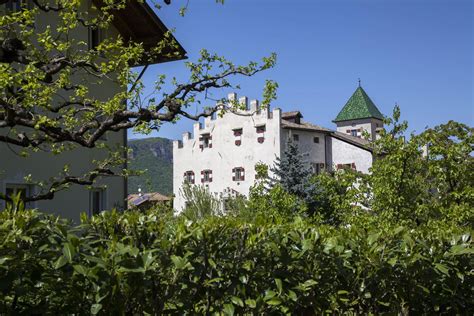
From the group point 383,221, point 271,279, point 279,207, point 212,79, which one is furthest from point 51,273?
point 279,207

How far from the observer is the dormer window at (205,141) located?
5691 centimetres

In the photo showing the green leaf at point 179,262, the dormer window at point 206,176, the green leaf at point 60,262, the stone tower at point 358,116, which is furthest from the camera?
the stone tower at point 358,116

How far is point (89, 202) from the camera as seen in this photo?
756 inches

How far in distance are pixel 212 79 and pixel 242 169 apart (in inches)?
1591

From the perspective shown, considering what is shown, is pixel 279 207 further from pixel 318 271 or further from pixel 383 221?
pixel 318 271

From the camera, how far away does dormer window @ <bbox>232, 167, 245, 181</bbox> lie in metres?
54.2

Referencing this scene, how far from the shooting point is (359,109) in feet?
265

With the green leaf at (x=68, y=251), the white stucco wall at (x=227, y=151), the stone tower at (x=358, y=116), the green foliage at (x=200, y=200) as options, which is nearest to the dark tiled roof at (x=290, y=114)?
the white stucco wall at (x=227, y=151)

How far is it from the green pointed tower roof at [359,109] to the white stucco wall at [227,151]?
28.8 meters

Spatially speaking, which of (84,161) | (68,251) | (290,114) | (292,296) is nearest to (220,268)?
(292,296)

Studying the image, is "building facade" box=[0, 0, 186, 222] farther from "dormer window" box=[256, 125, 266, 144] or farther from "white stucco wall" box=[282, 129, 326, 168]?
"white stucco wall" box=[282, 129, 326, 168]

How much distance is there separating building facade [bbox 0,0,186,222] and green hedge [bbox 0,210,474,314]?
11.7 m

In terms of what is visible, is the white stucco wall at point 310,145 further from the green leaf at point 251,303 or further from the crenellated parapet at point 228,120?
the green leaf at point 251,303

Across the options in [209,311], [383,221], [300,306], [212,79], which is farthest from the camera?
[383,221]
